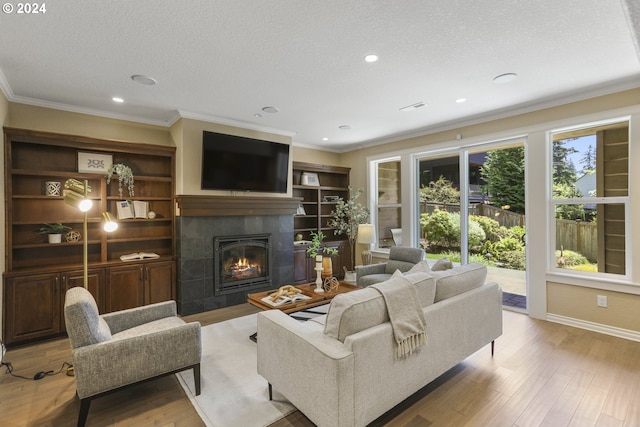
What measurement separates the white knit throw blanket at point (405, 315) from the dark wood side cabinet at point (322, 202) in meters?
3.66

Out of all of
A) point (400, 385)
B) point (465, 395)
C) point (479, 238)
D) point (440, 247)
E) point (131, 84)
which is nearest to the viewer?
point (400, 385)

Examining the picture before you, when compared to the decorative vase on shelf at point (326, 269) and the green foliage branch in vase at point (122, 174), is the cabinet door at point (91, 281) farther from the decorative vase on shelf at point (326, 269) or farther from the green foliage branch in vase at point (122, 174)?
the decorative vase on shelf at point (326, 269)

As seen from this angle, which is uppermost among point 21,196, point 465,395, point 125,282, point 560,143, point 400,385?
point 560,143

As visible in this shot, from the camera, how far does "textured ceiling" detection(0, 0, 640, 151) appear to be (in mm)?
2074

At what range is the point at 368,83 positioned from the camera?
325cm

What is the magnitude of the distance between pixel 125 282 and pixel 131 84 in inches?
93.8

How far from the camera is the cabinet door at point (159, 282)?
4023mm

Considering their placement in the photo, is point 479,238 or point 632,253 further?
point 479,238

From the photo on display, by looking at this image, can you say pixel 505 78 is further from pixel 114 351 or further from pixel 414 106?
pixel 114 351

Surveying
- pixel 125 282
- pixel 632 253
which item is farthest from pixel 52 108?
pixel 632 253

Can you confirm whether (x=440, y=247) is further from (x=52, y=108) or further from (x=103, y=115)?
(x=52, y=108)

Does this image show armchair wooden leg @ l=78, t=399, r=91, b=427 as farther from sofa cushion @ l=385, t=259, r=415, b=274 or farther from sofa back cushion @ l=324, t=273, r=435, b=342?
sofa cushion @ l=385, t=259, r=415, b=274

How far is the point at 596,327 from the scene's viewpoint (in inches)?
138

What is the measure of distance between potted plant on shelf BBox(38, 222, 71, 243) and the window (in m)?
6.10
